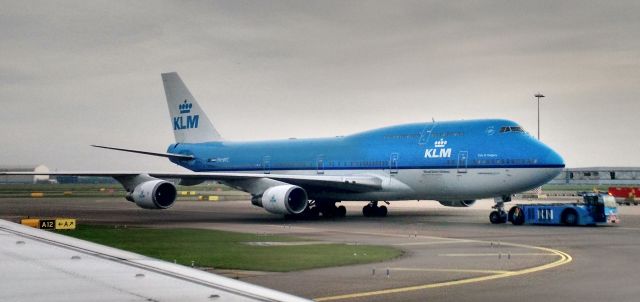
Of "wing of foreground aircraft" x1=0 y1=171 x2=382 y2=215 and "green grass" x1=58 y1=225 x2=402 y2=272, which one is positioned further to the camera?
"wing of foreground aircraft" x1=0 y1=171 x2=382 y2=215

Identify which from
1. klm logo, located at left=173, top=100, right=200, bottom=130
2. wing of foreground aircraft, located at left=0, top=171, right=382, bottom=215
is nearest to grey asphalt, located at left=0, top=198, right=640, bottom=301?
wing of foreground aircraft, located at left=0, top=171, right=382, bottom=215

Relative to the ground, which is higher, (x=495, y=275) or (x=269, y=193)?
(x=269, y=193)

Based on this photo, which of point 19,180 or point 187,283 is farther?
point 19,180

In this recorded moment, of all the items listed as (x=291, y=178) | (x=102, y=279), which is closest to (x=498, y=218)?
(x=291, y=178)

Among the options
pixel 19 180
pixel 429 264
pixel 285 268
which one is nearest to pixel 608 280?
pixel 429 264

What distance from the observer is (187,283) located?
4.38 m

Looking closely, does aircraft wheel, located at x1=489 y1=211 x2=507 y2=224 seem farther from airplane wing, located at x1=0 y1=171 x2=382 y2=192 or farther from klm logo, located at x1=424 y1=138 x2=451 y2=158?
airplane wing, located at x1=0 y1=171 x2=382 y2=192

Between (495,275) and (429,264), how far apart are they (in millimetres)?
2353

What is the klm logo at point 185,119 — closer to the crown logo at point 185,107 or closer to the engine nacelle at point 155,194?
the crown logo at point 185,107

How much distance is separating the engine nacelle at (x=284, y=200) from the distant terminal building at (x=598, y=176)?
125718 mm

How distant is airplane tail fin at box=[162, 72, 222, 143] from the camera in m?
51.7

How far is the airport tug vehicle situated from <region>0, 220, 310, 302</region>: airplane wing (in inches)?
1189

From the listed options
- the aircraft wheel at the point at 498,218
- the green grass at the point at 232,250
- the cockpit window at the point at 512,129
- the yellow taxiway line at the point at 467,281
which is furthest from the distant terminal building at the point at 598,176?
the yellow taxiway line at the point at 467,281

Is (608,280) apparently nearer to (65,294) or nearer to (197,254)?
(197,254)
